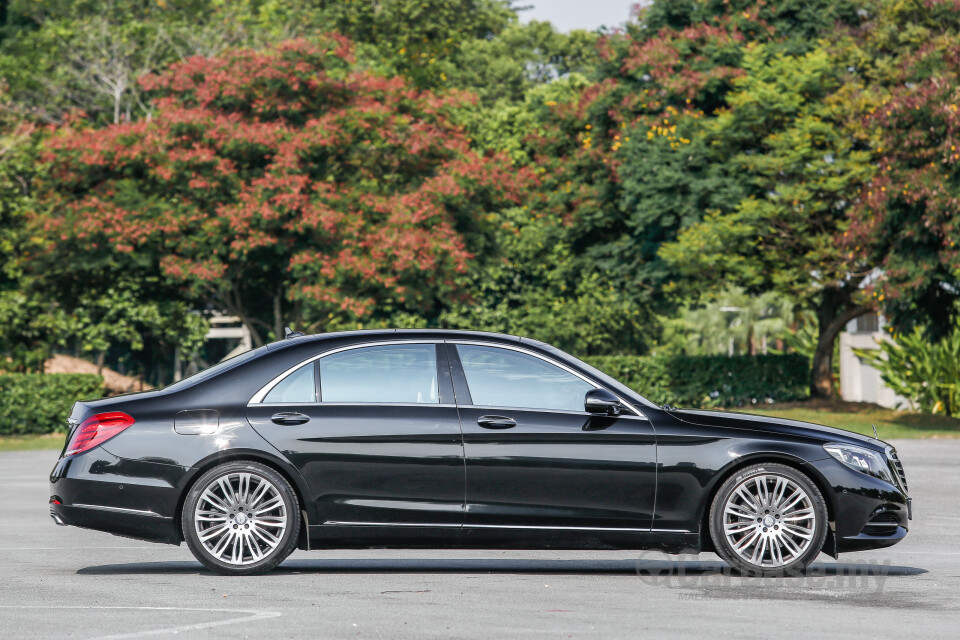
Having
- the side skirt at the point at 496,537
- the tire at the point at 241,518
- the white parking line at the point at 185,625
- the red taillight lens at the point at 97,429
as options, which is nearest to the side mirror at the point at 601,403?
the side skirt at the point at 496,537

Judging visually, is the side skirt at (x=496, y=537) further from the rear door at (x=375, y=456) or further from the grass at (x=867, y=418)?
the grass at (x=867, y=418)

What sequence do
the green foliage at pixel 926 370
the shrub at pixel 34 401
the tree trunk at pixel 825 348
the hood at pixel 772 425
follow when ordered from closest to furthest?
the hood at pixel 772 425 < the shrub at pixel 34 401 < the green foliage at pixel 926 370 < the tree trunk at pixel 825 348

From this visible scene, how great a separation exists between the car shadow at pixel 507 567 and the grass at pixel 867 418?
17.4m

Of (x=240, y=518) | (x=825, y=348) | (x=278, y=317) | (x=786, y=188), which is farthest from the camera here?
(x=825, y=348)

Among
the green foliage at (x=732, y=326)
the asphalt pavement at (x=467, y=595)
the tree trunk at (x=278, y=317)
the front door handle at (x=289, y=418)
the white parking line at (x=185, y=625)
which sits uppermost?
the green foliage at (x=732, y=326)

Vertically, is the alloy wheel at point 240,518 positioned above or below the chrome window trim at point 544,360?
below

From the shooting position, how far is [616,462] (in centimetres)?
869

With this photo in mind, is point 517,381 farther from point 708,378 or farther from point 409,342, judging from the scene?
point 708,378

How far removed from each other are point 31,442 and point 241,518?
19565 millimetres

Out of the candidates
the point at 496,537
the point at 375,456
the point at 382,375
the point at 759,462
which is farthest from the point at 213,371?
the point at 759,462

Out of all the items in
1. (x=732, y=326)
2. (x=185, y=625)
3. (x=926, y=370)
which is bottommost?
(x=185, y=625)

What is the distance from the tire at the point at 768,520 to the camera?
28.5 ft

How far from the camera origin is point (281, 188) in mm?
28812

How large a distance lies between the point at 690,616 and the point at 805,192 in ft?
78.9
